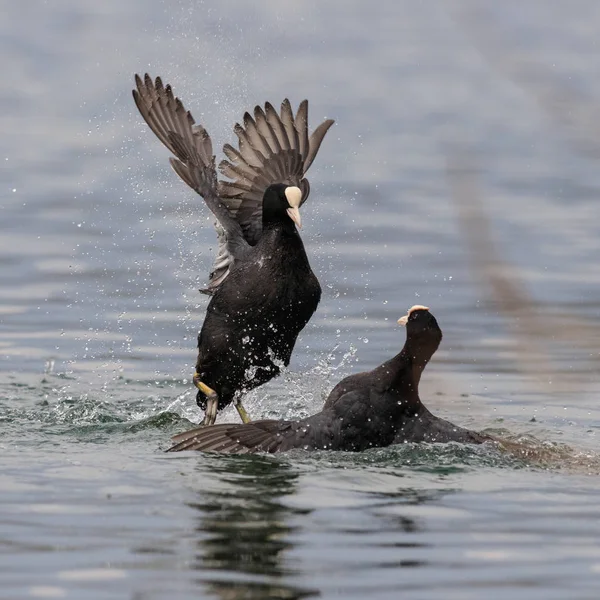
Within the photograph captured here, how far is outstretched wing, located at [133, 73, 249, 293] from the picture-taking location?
359 inches

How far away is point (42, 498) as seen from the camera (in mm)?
6246

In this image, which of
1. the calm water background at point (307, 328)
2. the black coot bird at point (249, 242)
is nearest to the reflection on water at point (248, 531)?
the calm water background at point (307, 328)

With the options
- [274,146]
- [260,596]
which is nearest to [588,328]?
[260,596]

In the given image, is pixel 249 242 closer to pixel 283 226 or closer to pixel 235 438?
pixel 283 226

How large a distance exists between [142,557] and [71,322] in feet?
18.4

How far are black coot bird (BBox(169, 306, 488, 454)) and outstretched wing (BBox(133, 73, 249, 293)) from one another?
1580 millimetres

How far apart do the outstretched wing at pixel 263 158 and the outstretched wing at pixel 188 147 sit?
79 millimetres

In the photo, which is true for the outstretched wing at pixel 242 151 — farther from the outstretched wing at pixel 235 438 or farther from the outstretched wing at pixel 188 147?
the outstretched wing at pixel 235 438

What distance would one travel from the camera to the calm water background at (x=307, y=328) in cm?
540

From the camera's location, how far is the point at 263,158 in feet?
30.9

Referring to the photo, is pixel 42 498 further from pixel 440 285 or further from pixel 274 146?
pixel 440 285

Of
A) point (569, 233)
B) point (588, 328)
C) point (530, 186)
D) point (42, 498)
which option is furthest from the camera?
point (530, 186)

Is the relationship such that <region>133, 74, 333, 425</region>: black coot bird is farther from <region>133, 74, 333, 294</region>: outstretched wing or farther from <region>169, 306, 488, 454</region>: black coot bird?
<region>169, 306, 488, 454</region>: black coot bird

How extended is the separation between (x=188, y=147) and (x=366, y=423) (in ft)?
8.16
